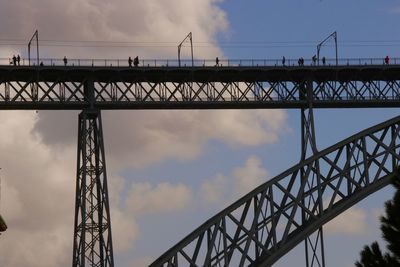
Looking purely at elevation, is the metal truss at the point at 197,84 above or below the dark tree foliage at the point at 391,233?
above

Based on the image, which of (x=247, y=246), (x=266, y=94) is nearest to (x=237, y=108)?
(x=266, y=94)

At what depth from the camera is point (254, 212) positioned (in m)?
93.1

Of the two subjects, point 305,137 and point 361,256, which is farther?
point 305,137

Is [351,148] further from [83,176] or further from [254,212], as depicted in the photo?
[83,176]

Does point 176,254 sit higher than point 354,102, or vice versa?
point 354,102

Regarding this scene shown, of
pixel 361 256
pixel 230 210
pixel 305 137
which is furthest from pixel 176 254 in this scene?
pixel 361 256

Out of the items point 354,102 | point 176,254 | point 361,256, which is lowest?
point 361,256

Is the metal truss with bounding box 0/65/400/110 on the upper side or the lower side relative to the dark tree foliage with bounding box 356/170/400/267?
upper

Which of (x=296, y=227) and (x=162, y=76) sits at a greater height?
(x=162, y=76)

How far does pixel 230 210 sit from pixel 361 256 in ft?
87.3

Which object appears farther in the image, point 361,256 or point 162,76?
point 162,76

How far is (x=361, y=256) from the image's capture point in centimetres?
6600

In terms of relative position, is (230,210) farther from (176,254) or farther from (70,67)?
(70,67)

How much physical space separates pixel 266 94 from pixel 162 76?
5.98 metres
